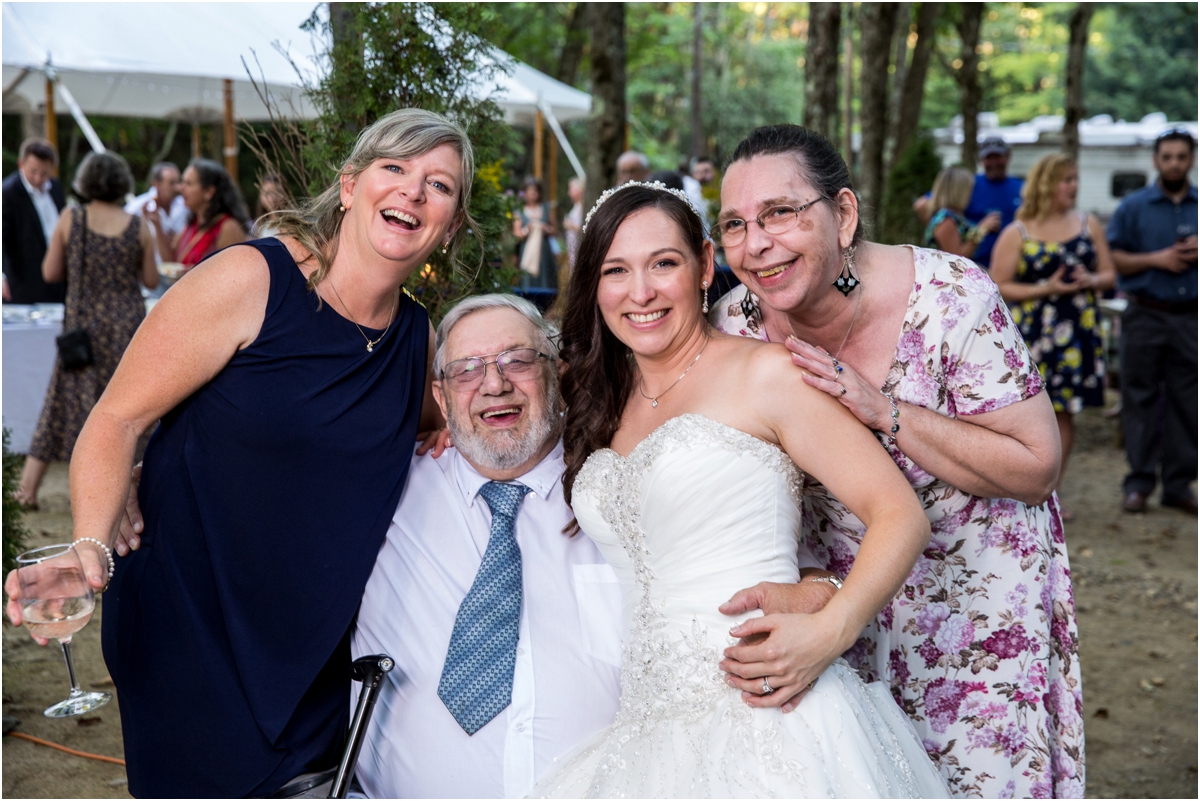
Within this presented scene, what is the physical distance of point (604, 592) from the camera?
9.30ft

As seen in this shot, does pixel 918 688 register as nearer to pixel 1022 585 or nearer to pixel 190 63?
pixel 1022 585

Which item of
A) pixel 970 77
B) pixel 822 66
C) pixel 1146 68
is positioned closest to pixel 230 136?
pixel 822 66

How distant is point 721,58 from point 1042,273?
1476 inches

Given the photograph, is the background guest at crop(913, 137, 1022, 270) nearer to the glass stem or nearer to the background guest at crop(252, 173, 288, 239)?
the background guest at crop(252, 173, 288, 239)

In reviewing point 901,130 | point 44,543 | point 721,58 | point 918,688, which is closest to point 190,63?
point 44,543

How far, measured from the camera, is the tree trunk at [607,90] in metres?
8.66

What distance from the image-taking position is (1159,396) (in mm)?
8047

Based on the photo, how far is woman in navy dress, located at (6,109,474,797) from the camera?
2.58m

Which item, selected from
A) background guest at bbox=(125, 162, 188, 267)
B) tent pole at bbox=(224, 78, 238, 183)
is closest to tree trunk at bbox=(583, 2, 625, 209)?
tent pole at bbox=(224, 78, 238, 183)

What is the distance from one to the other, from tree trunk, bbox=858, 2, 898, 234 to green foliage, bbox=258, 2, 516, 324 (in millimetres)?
8516

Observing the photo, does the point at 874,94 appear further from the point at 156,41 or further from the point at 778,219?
the point at 778,219

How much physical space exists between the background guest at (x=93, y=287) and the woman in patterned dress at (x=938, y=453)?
6.15 meters

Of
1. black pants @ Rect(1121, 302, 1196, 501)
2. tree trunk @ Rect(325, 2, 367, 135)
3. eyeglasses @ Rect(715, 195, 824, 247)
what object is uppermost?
tree trunk @ Rect(325, 2, 367, 135)

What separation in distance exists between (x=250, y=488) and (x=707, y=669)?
4.11 ft
